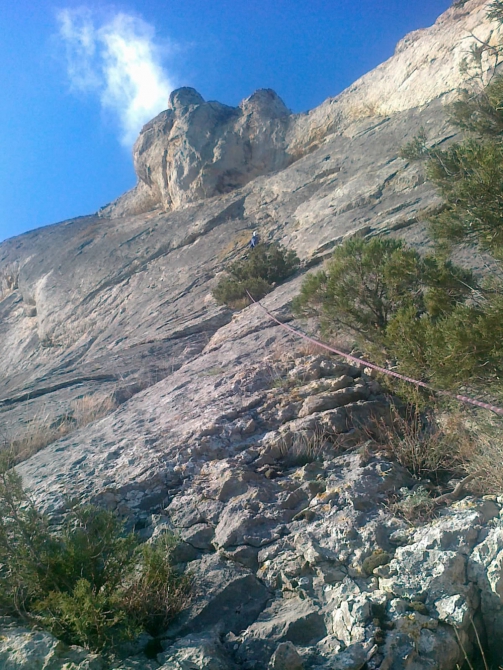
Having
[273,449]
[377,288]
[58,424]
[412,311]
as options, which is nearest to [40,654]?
[273,449]

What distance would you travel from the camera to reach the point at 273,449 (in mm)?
4715

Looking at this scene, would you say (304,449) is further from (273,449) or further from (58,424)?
(58,424)

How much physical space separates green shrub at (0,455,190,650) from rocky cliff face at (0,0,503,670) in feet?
0.50

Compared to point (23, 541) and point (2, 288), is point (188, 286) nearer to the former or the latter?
point (23, 541)

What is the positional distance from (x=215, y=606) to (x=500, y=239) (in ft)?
12.3

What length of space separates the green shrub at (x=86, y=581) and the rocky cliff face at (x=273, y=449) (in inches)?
6.1

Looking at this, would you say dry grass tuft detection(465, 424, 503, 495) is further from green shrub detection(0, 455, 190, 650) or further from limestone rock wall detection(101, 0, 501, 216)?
limestone rock wall detection(101, 0, 501, 216)

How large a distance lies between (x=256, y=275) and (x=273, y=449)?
740cm

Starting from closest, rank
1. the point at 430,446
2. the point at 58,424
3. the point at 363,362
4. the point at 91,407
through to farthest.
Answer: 1. the point at 430,446
2. the point at 363,362
3. the point at 58,424
4. the point at 91,407

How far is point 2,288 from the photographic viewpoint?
2505 centimetres

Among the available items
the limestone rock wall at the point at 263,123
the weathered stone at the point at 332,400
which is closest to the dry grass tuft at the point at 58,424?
the weathered stone at the point at 332,400

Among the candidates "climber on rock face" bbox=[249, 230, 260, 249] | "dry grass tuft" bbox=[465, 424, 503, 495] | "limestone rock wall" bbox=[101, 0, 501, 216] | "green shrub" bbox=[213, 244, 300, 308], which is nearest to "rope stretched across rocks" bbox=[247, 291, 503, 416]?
"dry grass tuft" bbox=[465, 424, 503, 495]

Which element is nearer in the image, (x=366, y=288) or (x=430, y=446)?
(x=430, y=446)

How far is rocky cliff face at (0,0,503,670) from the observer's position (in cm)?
275
